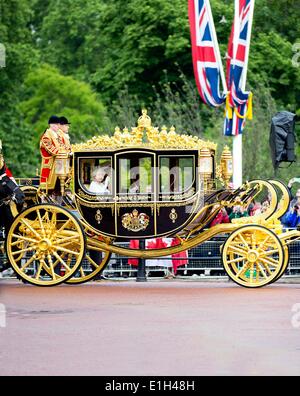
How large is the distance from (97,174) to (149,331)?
6510 millimetres

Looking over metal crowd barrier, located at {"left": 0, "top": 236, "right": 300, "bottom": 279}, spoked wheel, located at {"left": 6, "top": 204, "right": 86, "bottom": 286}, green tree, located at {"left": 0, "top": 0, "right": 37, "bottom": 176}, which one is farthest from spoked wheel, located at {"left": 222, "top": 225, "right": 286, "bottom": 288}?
green tree, located at {"left": 0, "top": 0, "right": 37, "bottom": 176}

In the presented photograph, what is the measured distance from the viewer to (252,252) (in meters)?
20.6

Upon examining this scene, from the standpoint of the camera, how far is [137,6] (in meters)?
50.0

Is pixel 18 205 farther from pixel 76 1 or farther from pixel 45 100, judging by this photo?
pixel 76 1

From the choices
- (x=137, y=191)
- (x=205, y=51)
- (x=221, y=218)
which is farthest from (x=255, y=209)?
(x=205, y=51)

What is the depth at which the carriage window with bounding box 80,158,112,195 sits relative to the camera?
21094 millimetres

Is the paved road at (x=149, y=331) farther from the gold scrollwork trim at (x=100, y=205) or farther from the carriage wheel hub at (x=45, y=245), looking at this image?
the gold scrollwork trim at (x=100, y=205)

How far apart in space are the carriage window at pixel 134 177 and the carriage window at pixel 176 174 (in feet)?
0.73

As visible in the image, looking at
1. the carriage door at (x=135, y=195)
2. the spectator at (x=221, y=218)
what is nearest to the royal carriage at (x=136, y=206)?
the carriage door at (x=135, y=195)

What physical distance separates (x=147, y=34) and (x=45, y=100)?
8707 millimetres

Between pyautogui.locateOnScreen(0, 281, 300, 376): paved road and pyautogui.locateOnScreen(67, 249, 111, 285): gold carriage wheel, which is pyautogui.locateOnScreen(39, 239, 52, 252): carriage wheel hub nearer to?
pyautogui.locateOnScreen(0, 281, 300, 376): paved road

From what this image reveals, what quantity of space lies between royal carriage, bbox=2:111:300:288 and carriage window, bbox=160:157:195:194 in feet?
0.05

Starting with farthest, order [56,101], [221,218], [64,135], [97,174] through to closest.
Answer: [56,101], [221,218], [64,135], [97,174]

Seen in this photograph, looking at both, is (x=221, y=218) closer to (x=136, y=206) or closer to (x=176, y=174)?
(x=176, y=174)
